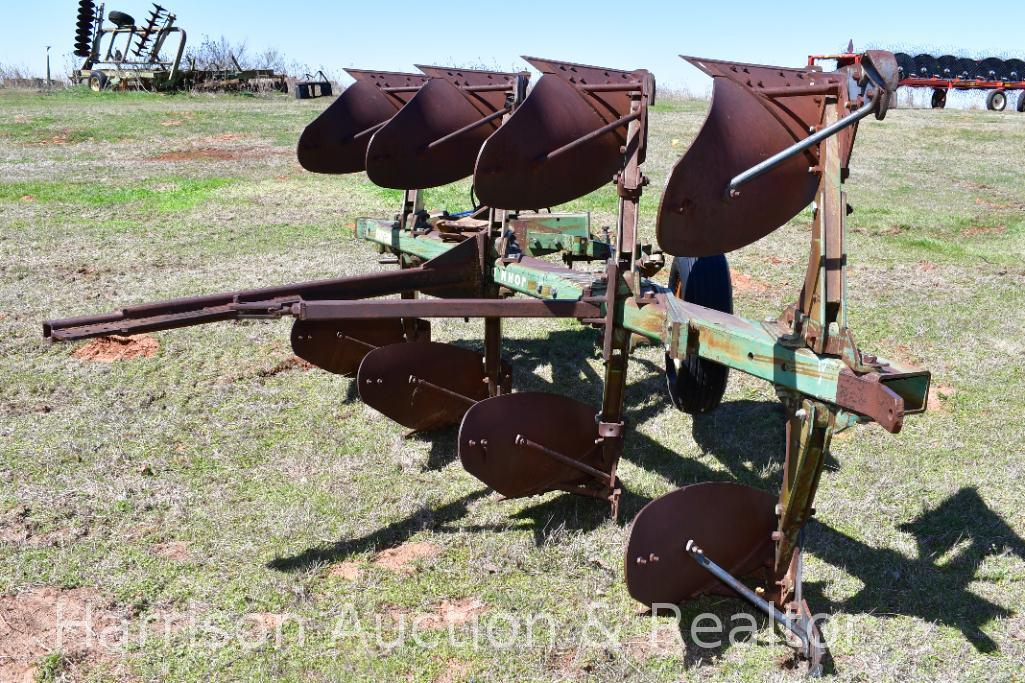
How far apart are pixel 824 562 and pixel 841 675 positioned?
2.44ft

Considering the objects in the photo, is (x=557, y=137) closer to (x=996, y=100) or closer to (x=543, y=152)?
(x=543, y=152)

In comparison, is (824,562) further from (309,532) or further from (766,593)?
(309,532)

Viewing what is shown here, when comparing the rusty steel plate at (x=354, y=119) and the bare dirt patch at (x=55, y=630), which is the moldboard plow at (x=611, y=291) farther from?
the bare dirt patch at (x=55, y=630)

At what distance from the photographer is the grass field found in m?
3.19

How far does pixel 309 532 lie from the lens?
395 centimetres

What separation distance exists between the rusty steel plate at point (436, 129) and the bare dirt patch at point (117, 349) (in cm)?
223

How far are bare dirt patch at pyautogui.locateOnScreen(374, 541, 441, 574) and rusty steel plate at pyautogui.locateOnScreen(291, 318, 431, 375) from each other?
1.79 metres

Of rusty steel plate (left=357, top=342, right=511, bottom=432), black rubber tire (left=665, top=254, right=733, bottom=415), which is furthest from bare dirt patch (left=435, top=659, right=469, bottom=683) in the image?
black rubber tire (left=665, top=254, right=733, bottom=415)

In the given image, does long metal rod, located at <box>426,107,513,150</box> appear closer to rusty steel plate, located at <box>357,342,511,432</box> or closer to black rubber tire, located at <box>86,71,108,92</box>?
rusty steel plate, located at <box>357,342,511,432</box>

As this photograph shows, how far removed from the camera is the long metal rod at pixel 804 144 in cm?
269

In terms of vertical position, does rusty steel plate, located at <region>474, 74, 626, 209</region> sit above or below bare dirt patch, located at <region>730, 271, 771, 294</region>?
above

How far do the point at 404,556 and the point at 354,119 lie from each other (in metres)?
2.90

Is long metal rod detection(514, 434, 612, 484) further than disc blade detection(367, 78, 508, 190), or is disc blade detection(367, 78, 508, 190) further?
disc blade detection(367, 78, 508, 190)

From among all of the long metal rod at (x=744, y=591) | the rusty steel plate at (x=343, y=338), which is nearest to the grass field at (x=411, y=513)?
the long metal rod at (x=744, y=591)
